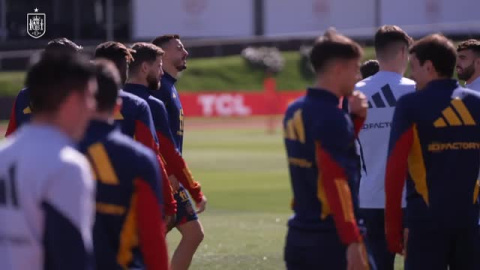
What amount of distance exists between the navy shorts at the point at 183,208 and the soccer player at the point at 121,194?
4037 mm

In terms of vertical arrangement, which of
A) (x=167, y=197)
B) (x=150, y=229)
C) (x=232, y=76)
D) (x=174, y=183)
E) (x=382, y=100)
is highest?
(x=382, y=100)

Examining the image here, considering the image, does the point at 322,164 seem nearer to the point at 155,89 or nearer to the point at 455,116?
the point at 455,116

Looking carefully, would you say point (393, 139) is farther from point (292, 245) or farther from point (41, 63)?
point (41, 63)

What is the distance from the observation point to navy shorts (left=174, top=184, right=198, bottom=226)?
32.5 ft

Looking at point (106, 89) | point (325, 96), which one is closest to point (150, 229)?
point (106, 89)

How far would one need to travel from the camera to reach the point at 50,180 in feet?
14.8

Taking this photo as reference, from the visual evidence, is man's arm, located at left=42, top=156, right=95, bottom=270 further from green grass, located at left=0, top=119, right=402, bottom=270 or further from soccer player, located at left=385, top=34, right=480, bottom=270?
green grass, located at left=0, top=119, right=402, bottom=270

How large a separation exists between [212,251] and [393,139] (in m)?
6.25

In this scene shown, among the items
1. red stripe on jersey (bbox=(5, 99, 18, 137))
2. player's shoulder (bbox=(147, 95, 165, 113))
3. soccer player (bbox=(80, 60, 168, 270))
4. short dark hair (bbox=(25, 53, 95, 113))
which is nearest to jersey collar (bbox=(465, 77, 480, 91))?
player's shoulder (bbox=(147, 95, 165, 113))

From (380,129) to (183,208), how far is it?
2072 millimetres

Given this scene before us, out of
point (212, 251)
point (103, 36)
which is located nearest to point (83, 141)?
point (212, 251)

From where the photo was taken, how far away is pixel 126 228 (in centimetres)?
568

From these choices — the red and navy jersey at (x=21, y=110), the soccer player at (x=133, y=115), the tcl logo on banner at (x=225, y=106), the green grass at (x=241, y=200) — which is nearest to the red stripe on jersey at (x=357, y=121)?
the soccer player at (x=133, y=115)
